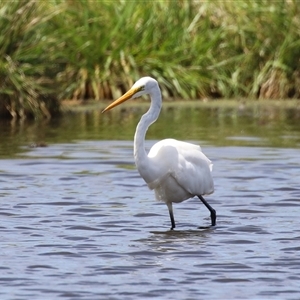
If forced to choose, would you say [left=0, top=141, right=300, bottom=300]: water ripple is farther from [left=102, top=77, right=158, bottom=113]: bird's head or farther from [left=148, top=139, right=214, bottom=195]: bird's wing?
[left=102, top=77, right=158, bottom=113]: bird's head

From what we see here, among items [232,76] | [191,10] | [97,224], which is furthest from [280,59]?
[97,224]

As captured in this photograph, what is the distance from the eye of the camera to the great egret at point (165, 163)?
8.69m

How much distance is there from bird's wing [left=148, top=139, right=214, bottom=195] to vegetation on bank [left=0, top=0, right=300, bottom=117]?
32.9 feet

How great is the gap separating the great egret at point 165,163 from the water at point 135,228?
36 cm

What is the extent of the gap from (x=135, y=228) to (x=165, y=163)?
702mm

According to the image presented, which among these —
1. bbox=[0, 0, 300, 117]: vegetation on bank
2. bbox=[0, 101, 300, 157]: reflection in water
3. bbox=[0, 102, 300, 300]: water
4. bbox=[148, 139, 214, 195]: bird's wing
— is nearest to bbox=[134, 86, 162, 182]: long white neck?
bbox=[148, 139, 214, 195]: bird's wing

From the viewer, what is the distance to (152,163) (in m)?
8.76

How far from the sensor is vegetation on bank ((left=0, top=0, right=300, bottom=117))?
19.8 m

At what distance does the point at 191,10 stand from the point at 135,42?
150 cm

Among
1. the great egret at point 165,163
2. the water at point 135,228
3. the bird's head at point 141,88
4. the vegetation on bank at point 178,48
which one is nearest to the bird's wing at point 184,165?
the great egret at point 165,163

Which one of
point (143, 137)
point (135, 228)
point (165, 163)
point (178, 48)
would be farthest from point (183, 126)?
point (143, 137)

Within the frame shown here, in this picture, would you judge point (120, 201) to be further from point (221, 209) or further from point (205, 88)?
point (205, 88)

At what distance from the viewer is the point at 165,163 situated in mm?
8867

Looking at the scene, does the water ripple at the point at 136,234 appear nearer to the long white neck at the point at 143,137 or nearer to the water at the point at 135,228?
the water at the point at 135,228
